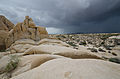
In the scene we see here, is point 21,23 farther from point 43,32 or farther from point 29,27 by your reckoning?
point 43,32

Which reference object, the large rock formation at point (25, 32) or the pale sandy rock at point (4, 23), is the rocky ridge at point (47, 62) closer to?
the large rock formation at point (25, 32)

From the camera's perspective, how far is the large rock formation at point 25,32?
8453 millimetres

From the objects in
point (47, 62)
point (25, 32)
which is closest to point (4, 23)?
point (25, 32)

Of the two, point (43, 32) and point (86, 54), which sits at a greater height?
point (43, 32)

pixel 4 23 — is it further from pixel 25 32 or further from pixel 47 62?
pixel 47 62

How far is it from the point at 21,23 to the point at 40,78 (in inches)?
401

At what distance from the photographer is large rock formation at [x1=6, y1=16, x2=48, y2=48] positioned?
27.7ft

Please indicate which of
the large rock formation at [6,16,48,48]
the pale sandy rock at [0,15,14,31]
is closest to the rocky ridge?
the large rock formation at [6,16,48,48]

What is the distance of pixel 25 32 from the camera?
28.2ft

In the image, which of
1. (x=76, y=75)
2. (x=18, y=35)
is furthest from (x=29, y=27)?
(x=76, y=75)

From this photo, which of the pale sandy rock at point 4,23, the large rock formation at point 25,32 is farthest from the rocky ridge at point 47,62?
the pale sandy rock at point 4,23

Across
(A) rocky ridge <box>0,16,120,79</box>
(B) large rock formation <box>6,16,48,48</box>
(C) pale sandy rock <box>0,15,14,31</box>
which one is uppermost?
(C) pale sandy rock <box>0,15,14,31</box>

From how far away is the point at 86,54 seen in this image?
3164 millimetres

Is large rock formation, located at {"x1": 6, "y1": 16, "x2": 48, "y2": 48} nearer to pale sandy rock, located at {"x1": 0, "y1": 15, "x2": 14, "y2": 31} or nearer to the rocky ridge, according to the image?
the rocky ridge
